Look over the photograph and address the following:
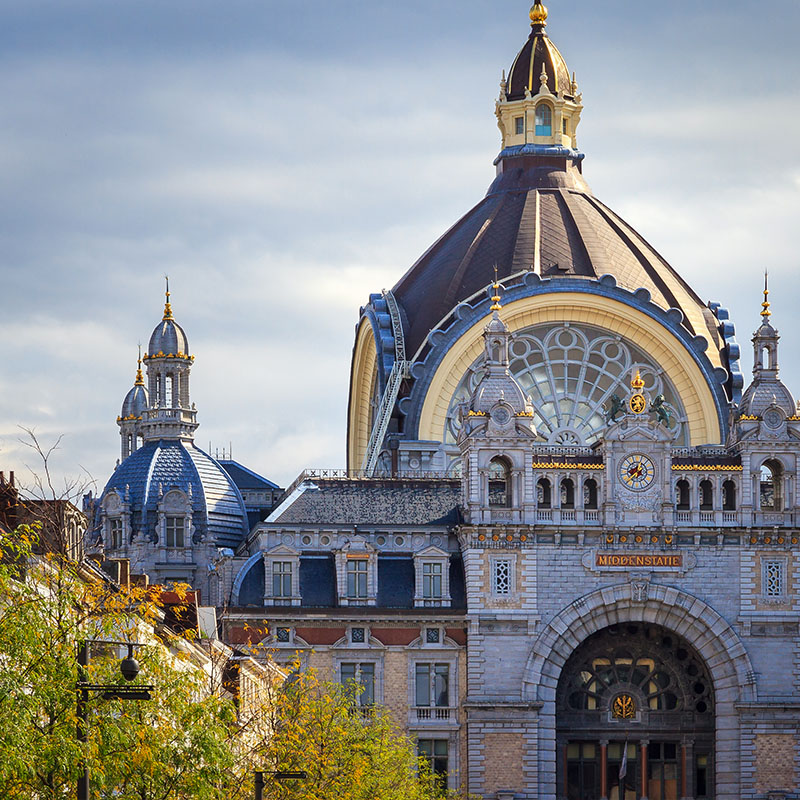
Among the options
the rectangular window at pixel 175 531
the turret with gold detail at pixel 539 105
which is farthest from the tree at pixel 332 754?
the turret with gold detail at pixel 539 105

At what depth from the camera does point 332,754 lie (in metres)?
72.2

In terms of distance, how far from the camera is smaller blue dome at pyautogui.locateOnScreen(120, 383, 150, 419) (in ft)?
445

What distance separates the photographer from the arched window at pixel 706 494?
333 feet

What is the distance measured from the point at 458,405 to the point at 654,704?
18.1 m

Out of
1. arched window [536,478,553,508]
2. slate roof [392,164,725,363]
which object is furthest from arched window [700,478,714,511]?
slate roof [392,164,725,363]

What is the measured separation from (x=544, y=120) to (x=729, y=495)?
103 ft

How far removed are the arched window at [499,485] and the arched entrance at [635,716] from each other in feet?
22.4

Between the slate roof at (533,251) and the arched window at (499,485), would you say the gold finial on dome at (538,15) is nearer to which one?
the slate roof at (533,251)

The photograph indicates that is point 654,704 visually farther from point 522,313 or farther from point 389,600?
point 522,313

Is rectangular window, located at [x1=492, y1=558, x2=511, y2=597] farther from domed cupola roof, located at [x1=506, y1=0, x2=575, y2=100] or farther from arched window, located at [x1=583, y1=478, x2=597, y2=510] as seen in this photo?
domed cupola roof, located at [x1=506, y1=0, x2=575, y2=100]

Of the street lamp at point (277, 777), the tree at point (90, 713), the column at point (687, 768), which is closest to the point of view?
the tree at point (90, 713)

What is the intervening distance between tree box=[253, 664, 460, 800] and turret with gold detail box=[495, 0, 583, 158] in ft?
154

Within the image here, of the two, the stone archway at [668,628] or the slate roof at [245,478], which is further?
the slate roof at [245,478]

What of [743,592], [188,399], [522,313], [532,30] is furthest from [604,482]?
[532,30]
